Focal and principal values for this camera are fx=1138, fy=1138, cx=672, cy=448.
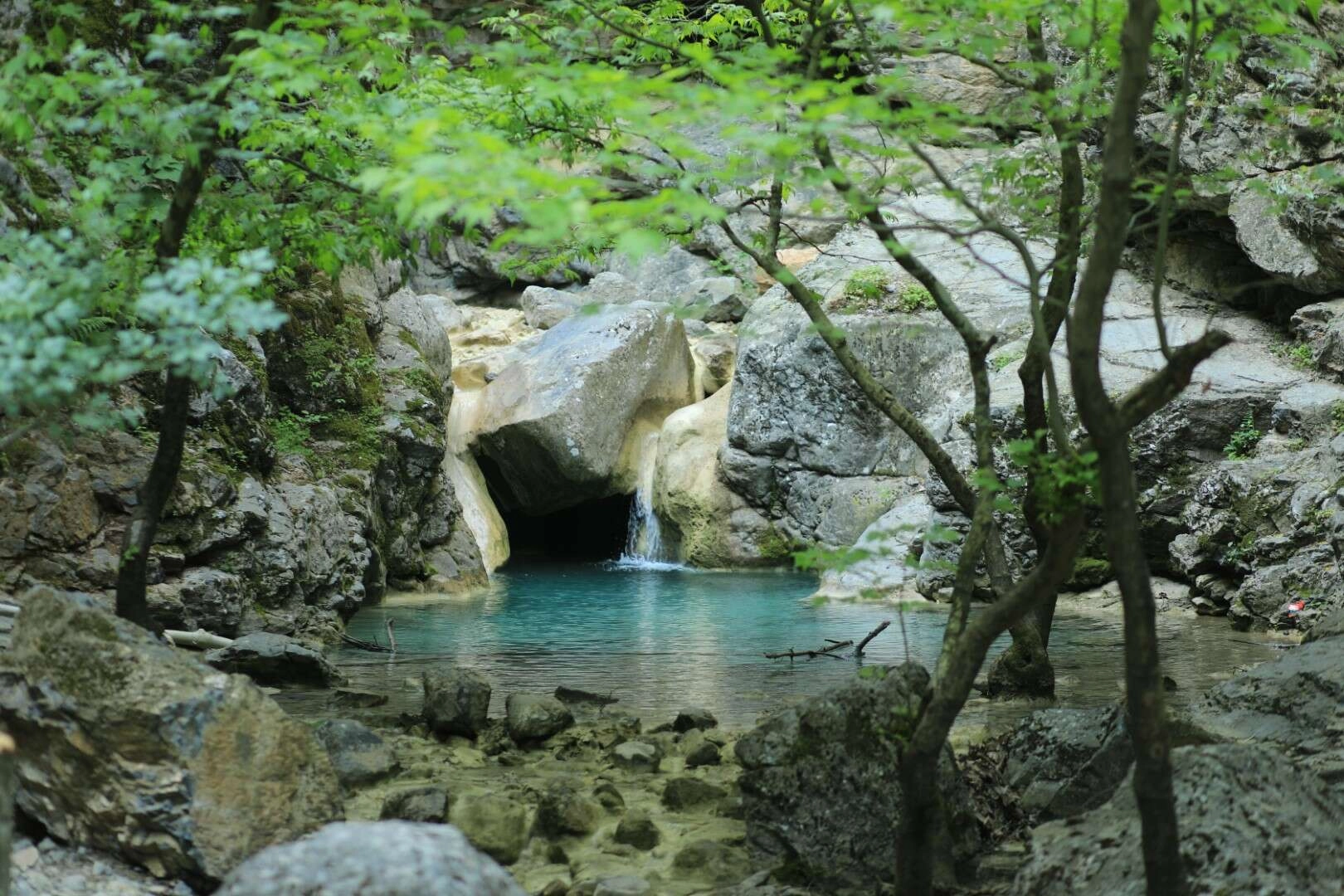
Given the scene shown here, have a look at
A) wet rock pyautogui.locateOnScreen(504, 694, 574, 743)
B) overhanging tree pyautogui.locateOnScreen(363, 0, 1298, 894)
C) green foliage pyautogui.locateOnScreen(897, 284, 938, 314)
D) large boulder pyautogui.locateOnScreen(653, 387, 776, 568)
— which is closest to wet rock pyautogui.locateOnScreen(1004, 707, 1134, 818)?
overhanging tree pyautogui.locateOnScreen(363, 0, 1298, 894)

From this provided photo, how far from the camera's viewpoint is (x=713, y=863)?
18.8 ft

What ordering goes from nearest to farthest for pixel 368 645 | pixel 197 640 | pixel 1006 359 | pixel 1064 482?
pixel 1064 482 < pixel 197 640 < pixel 368 645 < pixel 1006 359

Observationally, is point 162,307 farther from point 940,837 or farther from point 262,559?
point 262,559

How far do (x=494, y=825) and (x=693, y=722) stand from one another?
2.67 metres

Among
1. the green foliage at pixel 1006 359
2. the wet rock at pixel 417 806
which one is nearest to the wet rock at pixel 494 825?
the wet rock at pixel 417 806

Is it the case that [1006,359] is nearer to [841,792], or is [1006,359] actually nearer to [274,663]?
[274,663]

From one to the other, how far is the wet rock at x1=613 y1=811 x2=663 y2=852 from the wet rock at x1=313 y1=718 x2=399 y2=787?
164cm

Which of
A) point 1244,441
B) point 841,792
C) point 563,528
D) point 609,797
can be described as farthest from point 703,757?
point 563,528

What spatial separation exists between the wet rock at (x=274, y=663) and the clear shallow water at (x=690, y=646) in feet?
1.24

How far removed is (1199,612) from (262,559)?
10941mm

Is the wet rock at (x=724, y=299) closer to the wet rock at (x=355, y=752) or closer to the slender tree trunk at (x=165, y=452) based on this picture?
the wet rock at (x=355, y=752)

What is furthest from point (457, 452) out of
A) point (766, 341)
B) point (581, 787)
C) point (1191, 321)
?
point (581, 787)

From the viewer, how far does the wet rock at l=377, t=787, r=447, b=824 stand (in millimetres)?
6027

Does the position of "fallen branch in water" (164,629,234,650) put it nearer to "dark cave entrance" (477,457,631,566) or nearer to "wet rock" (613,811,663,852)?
"wet rock" (613,811,663,852)
